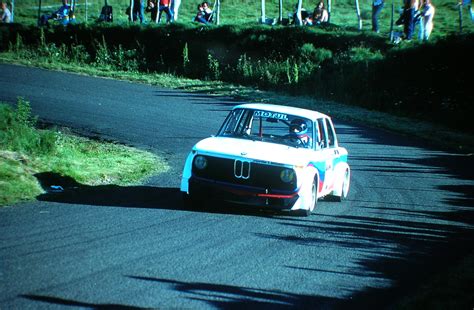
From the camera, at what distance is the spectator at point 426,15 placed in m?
26.2

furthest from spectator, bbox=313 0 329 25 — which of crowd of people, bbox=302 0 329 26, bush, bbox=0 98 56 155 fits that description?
bush, bbox=0 98 56 155

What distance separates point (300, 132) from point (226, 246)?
146 inches

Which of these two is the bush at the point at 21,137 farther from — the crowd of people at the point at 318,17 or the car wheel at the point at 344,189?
the crowd of people at the point at 318,17

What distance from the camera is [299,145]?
11703mm

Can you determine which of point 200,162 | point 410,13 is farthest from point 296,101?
point 200,162

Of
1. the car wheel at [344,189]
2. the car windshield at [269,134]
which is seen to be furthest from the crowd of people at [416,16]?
the car windshield at [269,134]

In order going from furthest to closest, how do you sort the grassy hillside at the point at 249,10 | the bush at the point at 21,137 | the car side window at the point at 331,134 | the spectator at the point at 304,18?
the grassy hillside at the point at 249,10, the spectator at the point at 304,18, the bush at the point at 21,137, the car side window at the point at 331,134

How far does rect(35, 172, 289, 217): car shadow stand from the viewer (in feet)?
35.9

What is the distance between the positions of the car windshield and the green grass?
222 centimetres

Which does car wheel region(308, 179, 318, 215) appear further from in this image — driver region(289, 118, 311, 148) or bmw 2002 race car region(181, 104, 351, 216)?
driver region(289, 118, 311, 148)

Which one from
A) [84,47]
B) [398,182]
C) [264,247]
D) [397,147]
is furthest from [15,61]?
[264,247]

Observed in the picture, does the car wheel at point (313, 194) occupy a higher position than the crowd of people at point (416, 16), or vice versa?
the crowd of people at point (416, 16)

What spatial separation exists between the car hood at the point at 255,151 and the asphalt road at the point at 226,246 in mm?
808

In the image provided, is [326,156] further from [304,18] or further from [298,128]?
[304,18]
